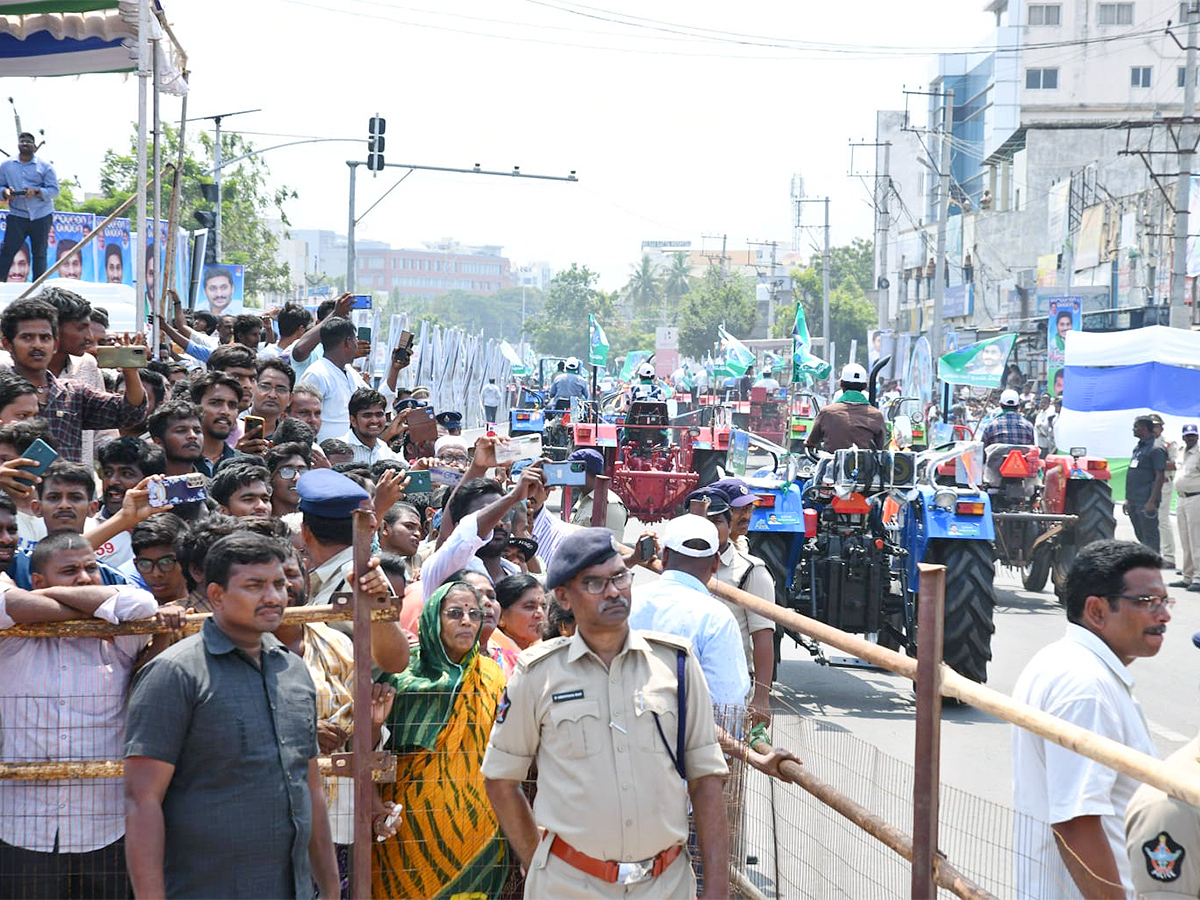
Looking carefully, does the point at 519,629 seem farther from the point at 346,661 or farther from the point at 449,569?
the point at 346,661

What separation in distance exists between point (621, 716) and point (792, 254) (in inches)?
7589

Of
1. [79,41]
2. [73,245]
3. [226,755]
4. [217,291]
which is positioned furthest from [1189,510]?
[73,245]

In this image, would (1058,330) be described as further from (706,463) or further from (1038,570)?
(1038,570)

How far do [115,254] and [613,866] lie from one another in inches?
844

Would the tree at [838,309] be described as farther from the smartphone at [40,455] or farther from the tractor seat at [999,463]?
the smartphone at [40,455]

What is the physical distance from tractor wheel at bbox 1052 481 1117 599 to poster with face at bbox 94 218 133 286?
14676mm

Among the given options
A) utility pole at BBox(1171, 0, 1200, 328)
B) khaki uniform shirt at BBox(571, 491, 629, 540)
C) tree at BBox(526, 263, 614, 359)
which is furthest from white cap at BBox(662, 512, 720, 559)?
tree at BBox(526, 263, 614, 359)

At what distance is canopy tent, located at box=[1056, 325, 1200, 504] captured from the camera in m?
22.1

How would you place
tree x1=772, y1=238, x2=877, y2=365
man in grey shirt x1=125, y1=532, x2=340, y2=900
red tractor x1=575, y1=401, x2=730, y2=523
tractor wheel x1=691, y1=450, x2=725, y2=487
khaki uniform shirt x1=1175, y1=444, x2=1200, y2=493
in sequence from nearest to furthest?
1. man in grey shirt x1=125, y1=532, x2=340, y2=900
2. khaki uniform shirt x1=1175, y1=444, x2=1200, y2=493
3. red tractor x1=575, y1=401, x2=730, y2=523
4. tractor wheel x1=691, y1=450, x2=725, y2=487
5. tree x1=772, y1=238, x2=877, y2=365

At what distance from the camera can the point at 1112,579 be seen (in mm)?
3670

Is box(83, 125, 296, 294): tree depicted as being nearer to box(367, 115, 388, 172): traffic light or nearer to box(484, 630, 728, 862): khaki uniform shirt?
box(367, 115, 388, 172): traffic light

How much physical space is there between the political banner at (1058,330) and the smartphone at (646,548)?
2884 cm

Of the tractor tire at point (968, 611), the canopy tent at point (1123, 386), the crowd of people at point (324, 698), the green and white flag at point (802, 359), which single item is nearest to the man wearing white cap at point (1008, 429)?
the canopy tent at point (1123, 386)

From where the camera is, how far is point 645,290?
16088 cm
